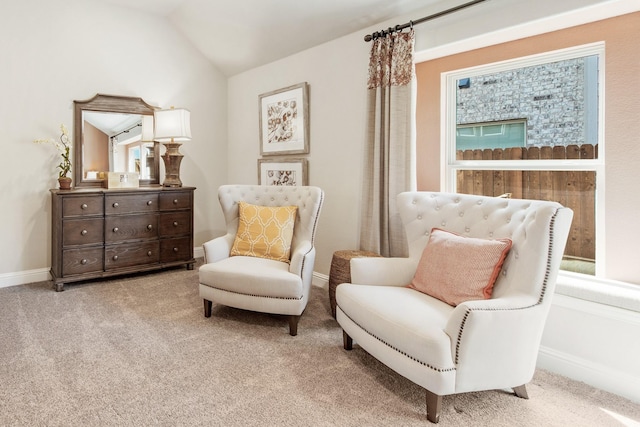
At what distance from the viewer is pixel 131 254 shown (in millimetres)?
3918

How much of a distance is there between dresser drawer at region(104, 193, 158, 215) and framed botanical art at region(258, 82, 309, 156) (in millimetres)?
1281

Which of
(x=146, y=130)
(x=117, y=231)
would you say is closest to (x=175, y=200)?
(x=117, y=231)

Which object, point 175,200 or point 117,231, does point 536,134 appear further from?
point 117,231

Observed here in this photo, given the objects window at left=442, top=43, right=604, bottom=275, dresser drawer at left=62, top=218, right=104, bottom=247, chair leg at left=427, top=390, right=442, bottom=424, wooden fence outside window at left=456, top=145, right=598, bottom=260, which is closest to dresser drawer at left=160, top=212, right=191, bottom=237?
dresser drawer at left=62, top=218, right=104, bottom=247

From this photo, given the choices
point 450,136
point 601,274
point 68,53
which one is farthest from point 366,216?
point 68,53

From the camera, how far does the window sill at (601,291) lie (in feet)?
6.57

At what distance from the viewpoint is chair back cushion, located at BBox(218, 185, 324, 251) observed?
10.1 ft

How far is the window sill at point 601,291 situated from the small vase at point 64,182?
402 centimetres

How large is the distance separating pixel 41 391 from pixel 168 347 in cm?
66

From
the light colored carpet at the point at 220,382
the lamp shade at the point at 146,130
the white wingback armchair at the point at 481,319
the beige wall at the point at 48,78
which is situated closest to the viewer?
the white wingback armchair at the point at 481,319

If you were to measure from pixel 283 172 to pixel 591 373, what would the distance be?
3054 mm

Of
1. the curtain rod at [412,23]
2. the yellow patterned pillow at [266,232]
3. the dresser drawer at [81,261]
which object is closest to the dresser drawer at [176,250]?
the dresser drawer at [81,261]

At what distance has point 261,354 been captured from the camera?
2348 millimetres

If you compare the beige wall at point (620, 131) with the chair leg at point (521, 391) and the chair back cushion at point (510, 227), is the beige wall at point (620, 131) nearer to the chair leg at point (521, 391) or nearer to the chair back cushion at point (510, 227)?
the chair back cushion at point (510, 227)
